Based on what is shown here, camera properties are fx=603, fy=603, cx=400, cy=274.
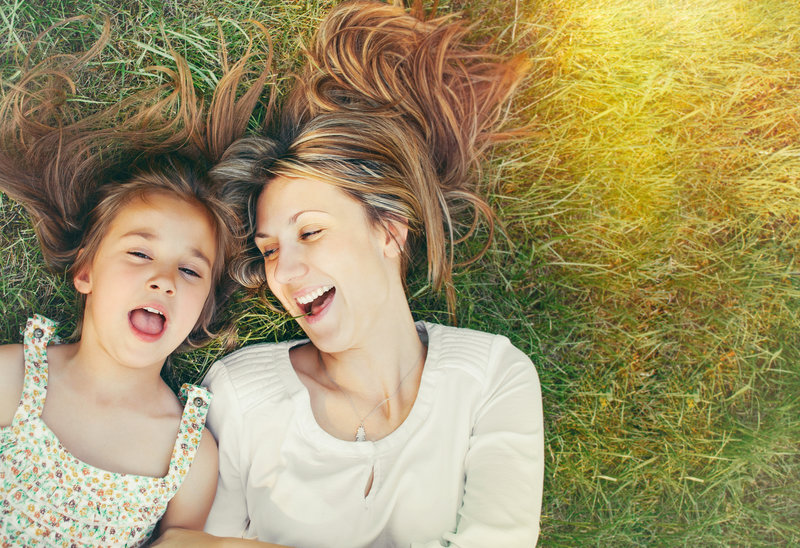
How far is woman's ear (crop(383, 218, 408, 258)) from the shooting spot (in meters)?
2.44

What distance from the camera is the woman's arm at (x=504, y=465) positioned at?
215 cm

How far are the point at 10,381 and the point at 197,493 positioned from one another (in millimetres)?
803

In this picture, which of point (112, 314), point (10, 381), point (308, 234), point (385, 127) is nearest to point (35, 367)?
point (10, 381)

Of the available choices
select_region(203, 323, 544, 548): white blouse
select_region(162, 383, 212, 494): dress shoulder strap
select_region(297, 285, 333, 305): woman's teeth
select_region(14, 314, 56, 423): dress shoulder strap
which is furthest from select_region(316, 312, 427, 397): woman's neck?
select_region(14, 314, 56, 423): dress shoulder strap

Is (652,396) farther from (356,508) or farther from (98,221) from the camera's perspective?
(98,221)

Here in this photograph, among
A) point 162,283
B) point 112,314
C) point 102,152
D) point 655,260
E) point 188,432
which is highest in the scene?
point 102,152

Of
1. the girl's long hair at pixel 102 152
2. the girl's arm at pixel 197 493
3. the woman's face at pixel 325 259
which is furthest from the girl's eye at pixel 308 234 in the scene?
the girl's arm at pixel 197 493

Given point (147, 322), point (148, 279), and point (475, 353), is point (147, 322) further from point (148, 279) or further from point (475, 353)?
point (475, 353)

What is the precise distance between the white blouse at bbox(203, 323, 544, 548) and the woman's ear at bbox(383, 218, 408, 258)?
0.45 m

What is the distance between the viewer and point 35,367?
226cm

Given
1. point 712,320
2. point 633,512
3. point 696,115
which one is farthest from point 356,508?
point 696,115

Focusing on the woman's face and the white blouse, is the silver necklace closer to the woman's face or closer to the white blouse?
the white blouse

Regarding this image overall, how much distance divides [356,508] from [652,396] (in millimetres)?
1529

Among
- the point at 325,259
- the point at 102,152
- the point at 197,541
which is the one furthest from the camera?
the point at 102,152
